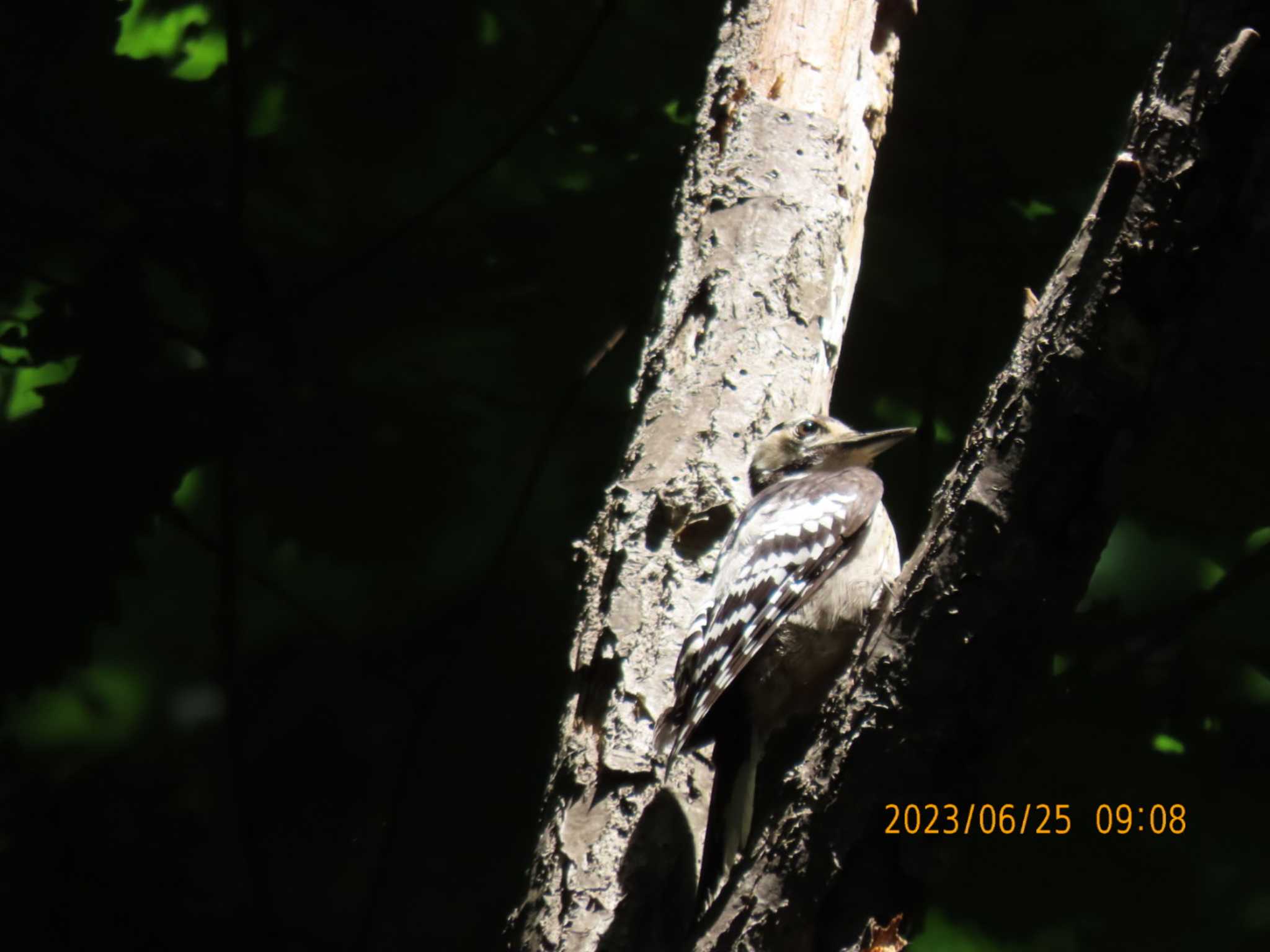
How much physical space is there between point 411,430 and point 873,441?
4.57ft

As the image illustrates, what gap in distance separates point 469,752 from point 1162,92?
11.3 feet

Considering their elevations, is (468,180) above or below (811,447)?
above

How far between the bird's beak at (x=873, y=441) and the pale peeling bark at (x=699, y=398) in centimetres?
15

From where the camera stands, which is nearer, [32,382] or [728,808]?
[728,808]

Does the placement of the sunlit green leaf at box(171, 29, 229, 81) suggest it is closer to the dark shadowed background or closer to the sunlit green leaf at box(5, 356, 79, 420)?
the dark shadowed background

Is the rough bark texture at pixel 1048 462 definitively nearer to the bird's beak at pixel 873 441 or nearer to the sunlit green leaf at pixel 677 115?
the bird's beak at pixel 873 441

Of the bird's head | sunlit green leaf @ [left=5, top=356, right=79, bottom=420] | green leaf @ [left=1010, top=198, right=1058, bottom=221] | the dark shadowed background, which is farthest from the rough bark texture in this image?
sunlit green leaf @ [left=5, top=356, right=79, bottom=420]

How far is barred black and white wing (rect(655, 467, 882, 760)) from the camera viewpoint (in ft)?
10.0

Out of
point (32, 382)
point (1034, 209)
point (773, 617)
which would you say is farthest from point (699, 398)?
point (32, 382)

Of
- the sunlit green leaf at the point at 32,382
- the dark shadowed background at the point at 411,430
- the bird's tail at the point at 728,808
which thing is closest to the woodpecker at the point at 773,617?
the bird's tail at the point at 728,808

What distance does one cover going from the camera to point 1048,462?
77.0 inches

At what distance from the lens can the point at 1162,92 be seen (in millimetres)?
1827

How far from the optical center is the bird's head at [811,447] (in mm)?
3799

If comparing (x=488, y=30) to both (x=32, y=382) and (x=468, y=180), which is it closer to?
(x=468, y=180)
